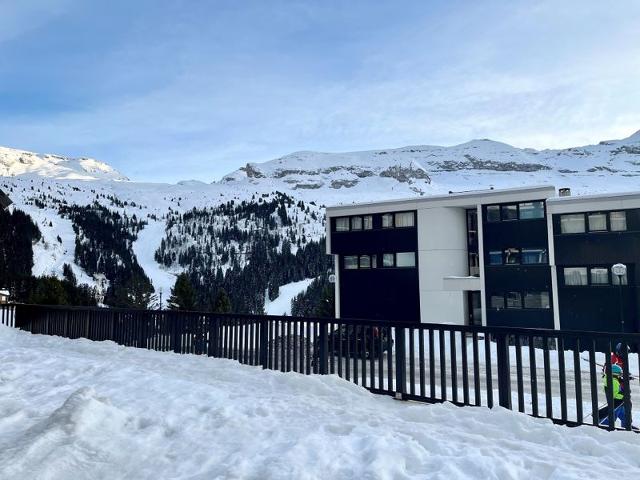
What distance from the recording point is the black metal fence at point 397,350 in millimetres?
5477

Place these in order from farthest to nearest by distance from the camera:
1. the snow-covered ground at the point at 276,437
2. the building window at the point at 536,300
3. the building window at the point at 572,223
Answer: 1. the building window at the point at 536,300
2. the building window at the point at 572,223
3. the snow-covered ground at the point at 276,437

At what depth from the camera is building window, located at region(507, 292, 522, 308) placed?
2991 centimetres

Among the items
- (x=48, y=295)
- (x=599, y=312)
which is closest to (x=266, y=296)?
(x=48, y=295)

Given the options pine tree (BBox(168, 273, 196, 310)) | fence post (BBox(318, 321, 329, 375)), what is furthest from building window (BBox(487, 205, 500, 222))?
pine tree (BBox(168, 273, 196, 310))

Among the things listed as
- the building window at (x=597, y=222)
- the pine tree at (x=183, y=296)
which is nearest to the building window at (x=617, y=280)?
the building window at (x=597, y=222)

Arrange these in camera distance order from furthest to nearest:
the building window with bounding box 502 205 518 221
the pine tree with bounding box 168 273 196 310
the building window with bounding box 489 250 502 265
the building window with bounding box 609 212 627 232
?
the pine tree with bounding box 168 273 196 310 → the building window with bounding box 489 250 502 265 → the building window with bounding box 502 205 518 221 → the building window with bounding box 609 212 627 232

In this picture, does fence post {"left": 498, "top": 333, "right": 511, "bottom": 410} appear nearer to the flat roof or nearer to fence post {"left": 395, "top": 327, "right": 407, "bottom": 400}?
fence post {"left": 395, "top": 327, "right": 407, "bottom": 400}

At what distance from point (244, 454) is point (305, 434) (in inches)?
27.5

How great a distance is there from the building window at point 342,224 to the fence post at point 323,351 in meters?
29.2

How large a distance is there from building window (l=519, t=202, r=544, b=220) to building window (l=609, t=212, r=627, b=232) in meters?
3.67

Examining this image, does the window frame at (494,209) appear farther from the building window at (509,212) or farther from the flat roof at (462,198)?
the flat roof at (462,198)

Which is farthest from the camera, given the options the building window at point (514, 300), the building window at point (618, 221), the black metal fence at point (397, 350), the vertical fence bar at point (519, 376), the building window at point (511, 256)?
the building window at point (511, 256)

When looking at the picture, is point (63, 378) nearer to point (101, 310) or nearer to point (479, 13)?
point (101, 310)

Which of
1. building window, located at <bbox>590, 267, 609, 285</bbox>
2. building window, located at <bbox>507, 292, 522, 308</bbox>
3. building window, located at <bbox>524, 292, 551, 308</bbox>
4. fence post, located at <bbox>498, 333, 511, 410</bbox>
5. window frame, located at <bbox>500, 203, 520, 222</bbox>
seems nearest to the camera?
fence post, located at <bbox>498, 333, 511, 410</bbox>
